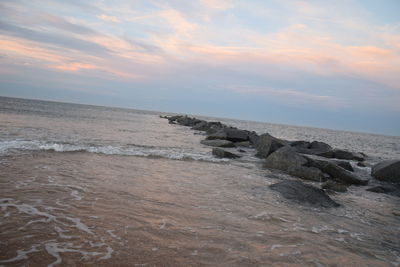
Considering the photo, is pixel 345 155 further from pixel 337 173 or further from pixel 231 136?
pixel 337 173

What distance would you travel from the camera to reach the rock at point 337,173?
11.1 meters

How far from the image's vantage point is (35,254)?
3258 mm

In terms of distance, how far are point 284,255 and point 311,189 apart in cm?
395

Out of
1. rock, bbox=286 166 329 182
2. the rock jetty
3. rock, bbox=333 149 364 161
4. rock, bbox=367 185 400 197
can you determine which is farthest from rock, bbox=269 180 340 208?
rock, bbox=333 149 364 161

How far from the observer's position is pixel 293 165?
38.3 ft

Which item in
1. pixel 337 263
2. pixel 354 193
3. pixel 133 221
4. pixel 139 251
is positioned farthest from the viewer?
pixel 354 193

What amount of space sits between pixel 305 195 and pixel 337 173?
5300 millimetres

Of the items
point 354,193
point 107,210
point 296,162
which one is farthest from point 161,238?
point 296,162

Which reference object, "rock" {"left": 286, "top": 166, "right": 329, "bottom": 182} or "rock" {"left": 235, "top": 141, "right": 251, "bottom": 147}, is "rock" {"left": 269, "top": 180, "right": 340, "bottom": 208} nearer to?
"rock" {"left": 286, "top": 166, "right": 329, "bottom": 182}

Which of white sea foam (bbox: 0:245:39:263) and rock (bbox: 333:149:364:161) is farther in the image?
rock (bbox: 333:149:364:161)

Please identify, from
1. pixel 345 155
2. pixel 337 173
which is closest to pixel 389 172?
pixel 337 173

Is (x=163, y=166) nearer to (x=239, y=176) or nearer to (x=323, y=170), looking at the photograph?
(x=239, y=176)

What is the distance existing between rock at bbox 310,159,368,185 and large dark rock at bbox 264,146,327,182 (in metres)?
0.57

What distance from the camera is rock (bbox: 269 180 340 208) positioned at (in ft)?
22.8
